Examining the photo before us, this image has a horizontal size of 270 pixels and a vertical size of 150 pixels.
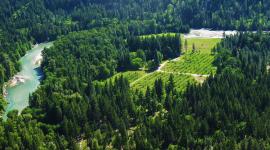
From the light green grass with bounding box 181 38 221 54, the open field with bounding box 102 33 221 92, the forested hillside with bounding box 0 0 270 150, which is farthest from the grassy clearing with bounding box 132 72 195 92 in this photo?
the light green grass with bounding box 181 38 221 54

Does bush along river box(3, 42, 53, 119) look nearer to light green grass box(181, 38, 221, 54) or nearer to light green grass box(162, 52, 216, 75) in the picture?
light green grass box(162, 52, 216, 75)

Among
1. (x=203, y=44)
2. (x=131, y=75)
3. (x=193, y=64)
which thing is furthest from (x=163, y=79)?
(x=203, y=44)

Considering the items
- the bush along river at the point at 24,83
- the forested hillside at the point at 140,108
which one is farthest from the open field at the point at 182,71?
the bush along river at the point at 24,83

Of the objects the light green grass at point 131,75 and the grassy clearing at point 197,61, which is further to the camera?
the grassy clearing at point 197,61

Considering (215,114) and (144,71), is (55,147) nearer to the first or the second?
A: (215,114)

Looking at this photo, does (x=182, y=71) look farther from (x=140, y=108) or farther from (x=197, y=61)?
(x=140, y=108)

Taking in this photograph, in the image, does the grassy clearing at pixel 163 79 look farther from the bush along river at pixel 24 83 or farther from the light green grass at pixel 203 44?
the bush along river at pixel 24 83
